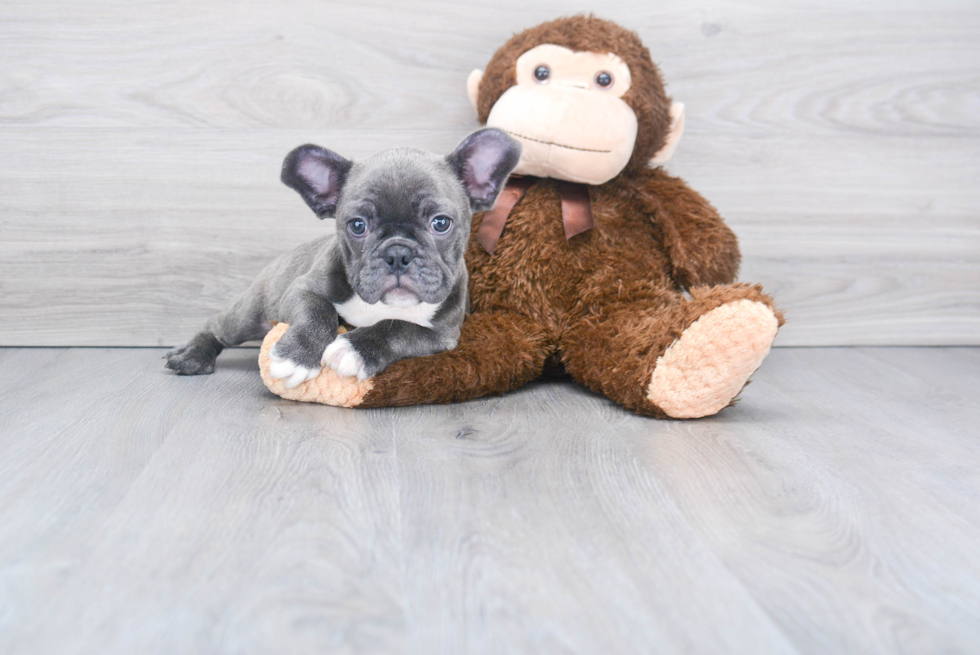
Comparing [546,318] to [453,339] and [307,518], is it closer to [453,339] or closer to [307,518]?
[453,339]

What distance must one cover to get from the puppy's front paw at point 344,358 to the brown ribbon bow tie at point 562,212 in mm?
432

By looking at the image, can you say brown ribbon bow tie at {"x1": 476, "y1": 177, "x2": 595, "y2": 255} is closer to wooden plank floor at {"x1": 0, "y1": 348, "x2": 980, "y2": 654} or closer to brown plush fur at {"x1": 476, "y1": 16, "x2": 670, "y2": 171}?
brown plush fur at {"x1": 476, "y1": 16, "x2": 670, "y2": 171}

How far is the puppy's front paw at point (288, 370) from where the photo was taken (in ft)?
4.32

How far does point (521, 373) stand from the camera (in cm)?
151

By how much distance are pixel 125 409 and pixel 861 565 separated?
1.18m

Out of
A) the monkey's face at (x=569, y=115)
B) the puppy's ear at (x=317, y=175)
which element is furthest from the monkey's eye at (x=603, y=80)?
the puppy's ear at (x=317, y=175)

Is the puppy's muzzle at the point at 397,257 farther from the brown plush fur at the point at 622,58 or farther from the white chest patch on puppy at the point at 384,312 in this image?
the brown plush fur at the point at 622,58

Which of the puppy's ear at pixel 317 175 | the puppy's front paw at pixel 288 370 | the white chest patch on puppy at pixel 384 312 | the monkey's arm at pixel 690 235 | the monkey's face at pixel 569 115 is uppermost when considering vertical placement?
the monkey's face at pixel 569 115

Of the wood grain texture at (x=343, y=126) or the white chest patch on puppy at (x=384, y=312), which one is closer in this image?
the white chest patch on puppy at (x=384, y=312)

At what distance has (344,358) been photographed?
1.31 meters

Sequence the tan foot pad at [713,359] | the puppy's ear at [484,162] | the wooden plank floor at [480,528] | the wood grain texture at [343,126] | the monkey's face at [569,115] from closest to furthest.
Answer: the wooden plank floor at [480,528], the tan foot pad at [713,359], the puppy's ear at [484,162], the monkey's face at [569,115], the wood grain texture at [343,126]

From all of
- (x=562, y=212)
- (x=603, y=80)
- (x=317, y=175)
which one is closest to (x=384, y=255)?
(x=317, y=175)

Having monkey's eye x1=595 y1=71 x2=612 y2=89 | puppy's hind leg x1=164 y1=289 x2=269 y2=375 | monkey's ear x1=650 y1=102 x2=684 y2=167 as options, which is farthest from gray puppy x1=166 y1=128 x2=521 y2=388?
monkey's ear x1=650 y1=102 x2=684 y2=167

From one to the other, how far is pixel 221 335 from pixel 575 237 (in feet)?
2.53
